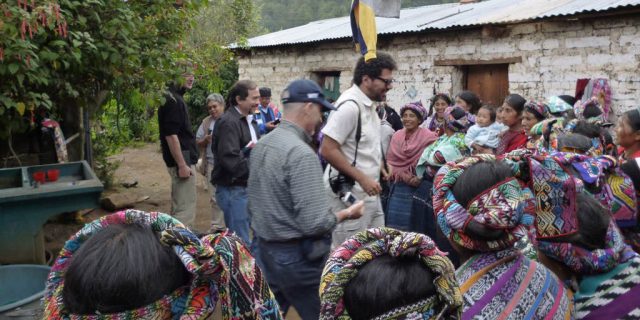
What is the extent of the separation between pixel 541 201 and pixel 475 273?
0.44 meters

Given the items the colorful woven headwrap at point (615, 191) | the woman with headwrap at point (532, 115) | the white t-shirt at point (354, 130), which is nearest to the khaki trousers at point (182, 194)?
the white t-shirt at point (354, 130)

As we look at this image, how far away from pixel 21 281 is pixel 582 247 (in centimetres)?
347

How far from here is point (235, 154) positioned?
4680mm

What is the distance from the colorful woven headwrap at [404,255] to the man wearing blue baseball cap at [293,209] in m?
1.34

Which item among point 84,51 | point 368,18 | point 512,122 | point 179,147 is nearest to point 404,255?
point 368,18

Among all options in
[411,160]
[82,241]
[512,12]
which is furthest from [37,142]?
[512,12]

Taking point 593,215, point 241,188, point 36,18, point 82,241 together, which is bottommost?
point 241,188

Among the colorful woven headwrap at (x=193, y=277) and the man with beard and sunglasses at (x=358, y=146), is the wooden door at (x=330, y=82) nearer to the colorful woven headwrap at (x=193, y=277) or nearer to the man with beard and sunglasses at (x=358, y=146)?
the man with beard and sunglasses at (x=358, y=146)

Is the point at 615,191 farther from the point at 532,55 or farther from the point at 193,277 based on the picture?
the point at 532,55

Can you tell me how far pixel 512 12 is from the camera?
8680 mm

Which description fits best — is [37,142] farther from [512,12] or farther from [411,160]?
[512,12]

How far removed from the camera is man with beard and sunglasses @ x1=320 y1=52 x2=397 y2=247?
11.7 feet

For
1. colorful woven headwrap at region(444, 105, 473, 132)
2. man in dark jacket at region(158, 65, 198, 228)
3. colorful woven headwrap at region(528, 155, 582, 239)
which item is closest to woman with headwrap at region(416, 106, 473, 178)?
colorful woven headwrap at region(444, 105, 473, 132)

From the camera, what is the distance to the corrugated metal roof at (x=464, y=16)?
295 inches
